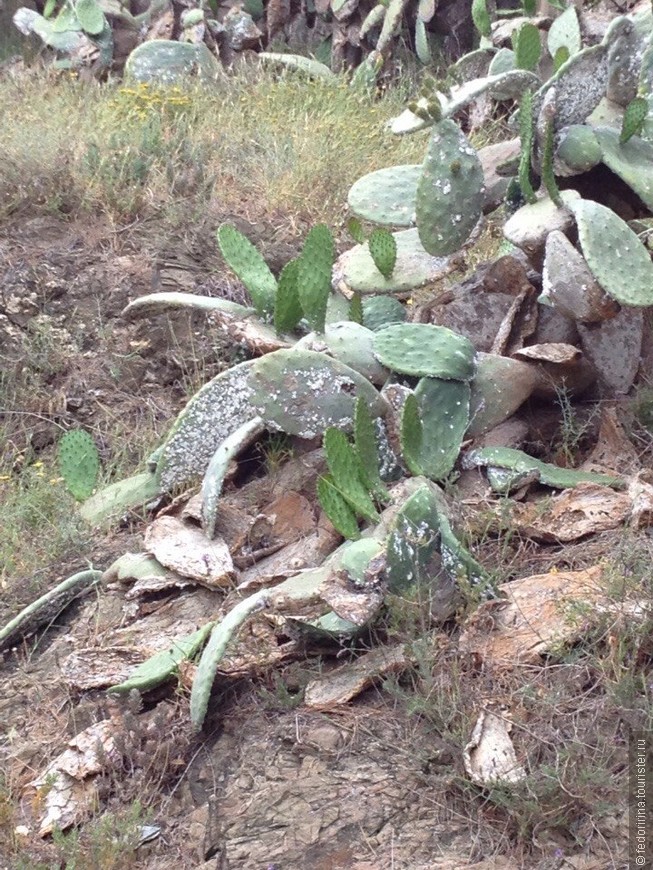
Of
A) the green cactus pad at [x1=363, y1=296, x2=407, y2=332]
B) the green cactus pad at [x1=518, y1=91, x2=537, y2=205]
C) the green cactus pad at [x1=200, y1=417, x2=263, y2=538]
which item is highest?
the green cactus pad at [x1=518, y1=91, x2=537, y2=205]

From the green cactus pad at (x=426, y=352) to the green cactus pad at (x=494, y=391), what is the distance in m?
0.05

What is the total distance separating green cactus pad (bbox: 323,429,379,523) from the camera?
328 cm

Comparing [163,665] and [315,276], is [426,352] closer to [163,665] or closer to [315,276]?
[315,276]

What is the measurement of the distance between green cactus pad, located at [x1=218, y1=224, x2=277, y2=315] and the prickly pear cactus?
0.84 metres

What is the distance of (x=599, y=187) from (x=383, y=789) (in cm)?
237

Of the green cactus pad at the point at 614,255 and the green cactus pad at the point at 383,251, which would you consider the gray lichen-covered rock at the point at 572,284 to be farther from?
the green cactus pad at the point at 383,251

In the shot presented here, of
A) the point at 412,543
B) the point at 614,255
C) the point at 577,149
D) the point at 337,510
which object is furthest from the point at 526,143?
the point at 412,543

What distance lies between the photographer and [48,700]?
3.30m

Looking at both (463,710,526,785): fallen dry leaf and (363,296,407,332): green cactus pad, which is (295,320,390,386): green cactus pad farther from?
(463,710,526,785): fallen dry leaf

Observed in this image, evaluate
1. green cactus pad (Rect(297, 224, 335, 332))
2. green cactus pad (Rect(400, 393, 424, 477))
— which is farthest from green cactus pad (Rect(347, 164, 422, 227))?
green cactus pad (Rect(400, 393, 424, 477))

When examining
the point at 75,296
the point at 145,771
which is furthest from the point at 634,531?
the point at 75,296

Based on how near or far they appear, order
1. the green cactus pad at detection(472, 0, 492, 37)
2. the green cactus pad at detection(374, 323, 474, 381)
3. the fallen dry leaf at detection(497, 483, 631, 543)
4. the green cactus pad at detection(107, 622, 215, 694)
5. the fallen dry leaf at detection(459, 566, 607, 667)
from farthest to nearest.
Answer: the green cactus pad at detection(472, 0, 492, 37) → the green cactus pad at detection(374, 323, 474, 381) → the fallen dry leaf at detection(497, 483, 631, 543) → the green cactus pad at detection(107, 622, 215, 694) → the fallen dry leaf at detection(459, 566, 607, 667)

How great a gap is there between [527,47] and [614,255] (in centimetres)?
111

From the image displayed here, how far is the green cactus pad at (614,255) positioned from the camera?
3414 millimetres
